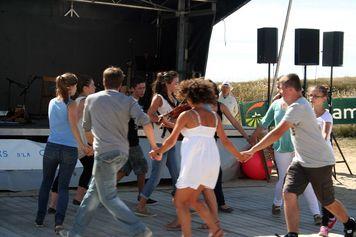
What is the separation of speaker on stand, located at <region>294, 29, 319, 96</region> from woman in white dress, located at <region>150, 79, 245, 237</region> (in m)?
7.75

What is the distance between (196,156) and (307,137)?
110 cm

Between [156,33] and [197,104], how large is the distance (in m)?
10.3

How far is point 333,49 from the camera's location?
1336 centimetres

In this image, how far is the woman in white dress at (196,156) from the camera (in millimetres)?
5523

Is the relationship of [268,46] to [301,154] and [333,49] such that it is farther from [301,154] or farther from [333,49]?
[301,154]

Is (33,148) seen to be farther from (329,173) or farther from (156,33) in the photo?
(156,33)

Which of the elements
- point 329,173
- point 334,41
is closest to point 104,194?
point 329,173

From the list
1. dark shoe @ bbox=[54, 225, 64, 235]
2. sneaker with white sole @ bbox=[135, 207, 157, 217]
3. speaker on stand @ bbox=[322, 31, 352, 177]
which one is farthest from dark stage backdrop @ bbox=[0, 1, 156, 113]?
dark shoe @ bbox=[54, 225, 64, 235]

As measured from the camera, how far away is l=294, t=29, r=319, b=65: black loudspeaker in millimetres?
13133

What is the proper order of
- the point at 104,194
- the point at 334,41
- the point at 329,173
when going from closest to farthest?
the point at 104,194 → the point at 329,173 → the point at 334,41

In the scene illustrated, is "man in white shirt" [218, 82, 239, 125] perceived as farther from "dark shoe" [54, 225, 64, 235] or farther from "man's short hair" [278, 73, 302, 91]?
"dark shoe" [54, 225, 64, 235]

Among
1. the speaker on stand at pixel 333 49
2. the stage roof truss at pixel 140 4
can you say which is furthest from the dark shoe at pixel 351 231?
the stage roof truss at pixel 140 4

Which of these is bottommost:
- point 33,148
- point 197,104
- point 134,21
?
point 33,148

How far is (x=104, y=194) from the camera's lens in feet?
18.1
